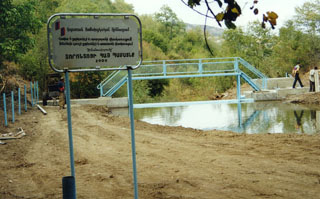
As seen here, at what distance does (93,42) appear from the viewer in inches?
185

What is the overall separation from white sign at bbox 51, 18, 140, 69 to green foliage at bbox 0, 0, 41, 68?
653 inches

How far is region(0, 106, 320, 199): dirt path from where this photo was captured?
6512 millimetres

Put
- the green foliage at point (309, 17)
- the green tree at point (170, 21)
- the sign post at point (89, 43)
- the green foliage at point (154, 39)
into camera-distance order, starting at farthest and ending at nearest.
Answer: the green tree at point (170, 21) → the green foliage at point (154, 39) → the green foliage at point (309, 17) → the sign post at point (89, 43)

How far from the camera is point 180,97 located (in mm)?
34625

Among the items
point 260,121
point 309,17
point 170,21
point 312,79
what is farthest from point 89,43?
point 170,21

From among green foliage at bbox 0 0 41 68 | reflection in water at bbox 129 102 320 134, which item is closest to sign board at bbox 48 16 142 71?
reflection in water at bbox 129 102 320 134

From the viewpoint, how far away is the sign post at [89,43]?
4617 millimetres

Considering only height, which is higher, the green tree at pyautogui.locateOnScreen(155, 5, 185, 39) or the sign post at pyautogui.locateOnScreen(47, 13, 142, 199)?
the green tree at pyautogui.locateOnScreen(155, 5, 185, 39)

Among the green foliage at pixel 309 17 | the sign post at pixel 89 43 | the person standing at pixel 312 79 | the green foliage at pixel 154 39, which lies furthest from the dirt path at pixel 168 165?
the green foliage at pixel 154 39

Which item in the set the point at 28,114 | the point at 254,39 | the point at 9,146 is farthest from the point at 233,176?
the point at 254,39

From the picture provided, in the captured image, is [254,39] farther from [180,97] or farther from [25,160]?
[25,160]

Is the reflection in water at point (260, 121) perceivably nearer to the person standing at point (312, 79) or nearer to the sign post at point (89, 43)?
the person standing at point (312, 79)

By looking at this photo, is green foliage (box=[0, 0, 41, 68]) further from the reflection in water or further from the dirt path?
the dirt path

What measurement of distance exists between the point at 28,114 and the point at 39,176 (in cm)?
1200
